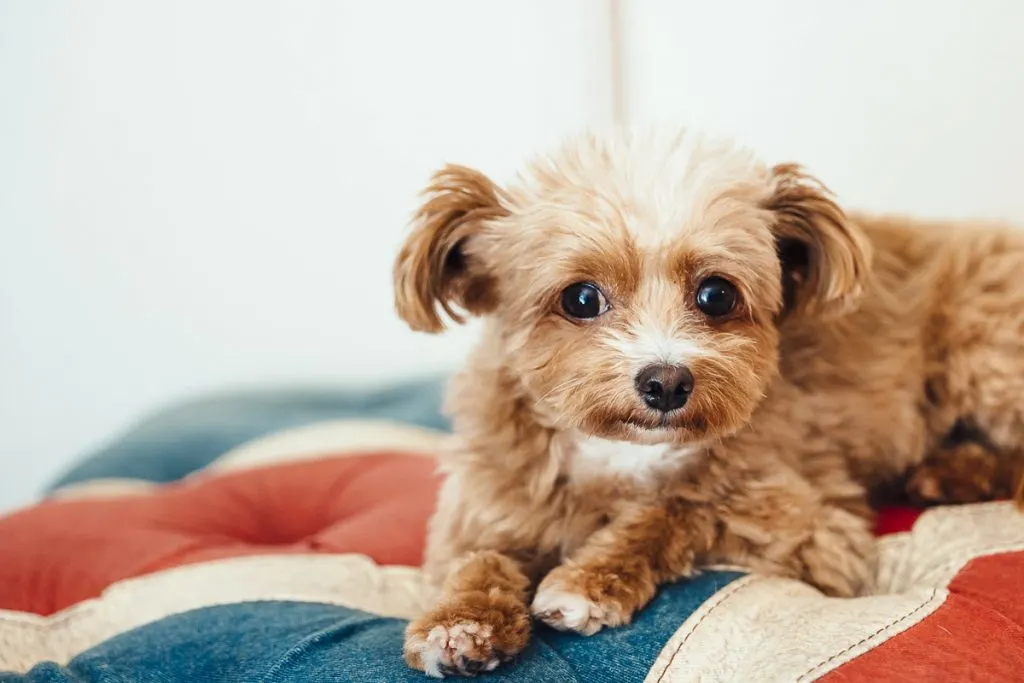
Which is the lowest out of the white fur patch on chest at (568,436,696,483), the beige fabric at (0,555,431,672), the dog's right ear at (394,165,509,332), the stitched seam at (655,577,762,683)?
the beige fabric at (0,555,431,672)

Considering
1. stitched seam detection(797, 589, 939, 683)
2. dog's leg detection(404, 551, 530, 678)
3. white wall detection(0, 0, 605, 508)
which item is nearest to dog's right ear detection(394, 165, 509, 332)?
dog's leg detection(404, 551, 530, 678)

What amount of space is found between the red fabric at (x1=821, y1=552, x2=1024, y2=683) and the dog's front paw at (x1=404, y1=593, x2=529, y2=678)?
0.46 m

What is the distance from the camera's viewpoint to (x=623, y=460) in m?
1.75

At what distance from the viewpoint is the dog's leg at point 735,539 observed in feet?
5.23

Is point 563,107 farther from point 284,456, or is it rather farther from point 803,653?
point 803,653

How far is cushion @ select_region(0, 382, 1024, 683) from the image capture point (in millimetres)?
1379

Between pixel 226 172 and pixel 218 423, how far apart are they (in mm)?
907

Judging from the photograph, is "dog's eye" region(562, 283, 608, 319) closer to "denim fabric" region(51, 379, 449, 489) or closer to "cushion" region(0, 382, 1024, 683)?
"cushion" region(0, 382, 1024, 683)

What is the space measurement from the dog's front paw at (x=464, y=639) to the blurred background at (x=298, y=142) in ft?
6.25

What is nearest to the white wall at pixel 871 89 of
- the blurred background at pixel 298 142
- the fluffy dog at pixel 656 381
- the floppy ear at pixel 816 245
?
the blurred background at pixel 298 142

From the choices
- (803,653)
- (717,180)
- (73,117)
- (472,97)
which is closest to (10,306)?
(73,117)

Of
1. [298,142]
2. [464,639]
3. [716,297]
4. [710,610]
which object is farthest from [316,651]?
[298,142]

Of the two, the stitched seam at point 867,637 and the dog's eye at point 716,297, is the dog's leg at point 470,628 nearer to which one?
the stitched seam at point 867,637

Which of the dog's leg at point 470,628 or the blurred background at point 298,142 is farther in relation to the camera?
the blurred background at point 298,142
